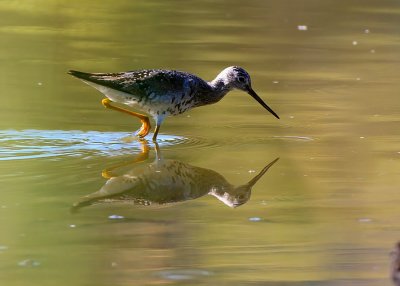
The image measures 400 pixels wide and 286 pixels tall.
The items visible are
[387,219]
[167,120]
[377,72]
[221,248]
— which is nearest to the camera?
[221,248]

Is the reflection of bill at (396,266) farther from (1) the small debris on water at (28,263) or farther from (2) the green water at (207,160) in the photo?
(1) the small debris on water at (28,263)

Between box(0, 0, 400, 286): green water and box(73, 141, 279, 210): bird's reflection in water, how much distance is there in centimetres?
3

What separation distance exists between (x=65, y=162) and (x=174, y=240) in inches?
96.6

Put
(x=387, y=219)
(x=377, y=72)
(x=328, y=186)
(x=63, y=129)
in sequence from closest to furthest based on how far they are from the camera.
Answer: (x=387, y=219) → (x=328, y=186) → (x=63, y=129) → (x=377, y=72)

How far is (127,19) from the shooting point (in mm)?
18844

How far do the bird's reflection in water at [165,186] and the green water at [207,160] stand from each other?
0.03 metres

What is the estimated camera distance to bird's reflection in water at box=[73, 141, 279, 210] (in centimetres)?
852

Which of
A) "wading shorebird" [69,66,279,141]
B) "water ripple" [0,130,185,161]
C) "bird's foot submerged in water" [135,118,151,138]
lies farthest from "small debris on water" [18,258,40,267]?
"bird's foot submerged in water" [135,118,151,138]

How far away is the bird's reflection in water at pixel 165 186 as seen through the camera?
8516 millimetres

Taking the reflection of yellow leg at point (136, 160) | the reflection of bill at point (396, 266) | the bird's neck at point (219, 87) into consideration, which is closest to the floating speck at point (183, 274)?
the reflection of bill at point (396, 266)

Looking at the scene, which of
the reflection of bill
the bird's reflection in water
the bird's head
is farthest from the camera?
the bird's head

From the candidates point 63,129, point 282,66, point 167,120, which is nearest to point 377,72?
point 282,66

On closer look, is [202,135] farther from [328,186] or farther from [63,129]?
[328,186]

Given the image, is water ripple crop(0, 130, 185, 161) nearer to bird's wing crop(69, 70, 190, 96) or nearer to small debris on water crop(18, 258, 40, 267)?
bird's wing crop(69, 70, 190, 96)
